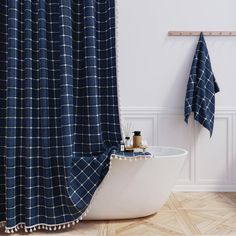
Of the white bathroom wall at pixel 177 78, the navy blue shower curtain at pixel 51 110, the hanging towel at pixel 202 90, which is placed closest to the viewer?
the navy blue shower curtain at pixel 51 110

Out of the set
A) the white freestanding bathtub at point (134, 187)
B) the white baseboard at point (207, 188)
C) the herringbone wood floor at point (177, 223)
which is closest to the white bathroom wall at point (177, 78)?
the white baseboard at point (207, 188)

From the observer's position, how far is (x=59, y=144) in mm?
1567

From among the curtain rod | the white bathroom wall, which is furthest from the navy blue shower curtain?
the curtain rod

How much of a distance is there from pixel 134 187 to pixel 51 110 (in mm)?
673

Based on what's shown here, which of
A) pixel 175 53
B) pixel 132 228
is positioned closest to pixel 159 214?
pixel 132 228

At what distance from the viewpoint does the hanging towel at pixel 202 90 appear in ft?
7.11

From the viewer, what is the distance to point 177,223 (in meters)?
1.69

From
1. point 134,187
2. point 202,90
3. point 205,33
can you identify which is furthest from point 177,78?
point 134,187

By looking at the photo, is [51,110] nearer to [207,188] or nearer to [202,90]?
[202,90]

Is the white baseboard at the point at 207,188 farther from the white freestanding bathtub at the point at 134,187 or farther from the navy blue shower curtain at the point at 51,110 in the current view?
the navy blue shower curtain at the point at 51,110

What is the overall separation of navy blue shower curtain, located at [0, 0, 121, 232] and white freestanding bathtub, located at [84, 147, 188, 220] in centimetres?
11

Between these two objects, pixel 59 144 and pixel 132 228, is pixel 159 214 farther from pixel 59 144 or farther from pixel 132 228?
pixel 59 144

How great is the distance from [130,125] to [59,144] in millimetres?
844

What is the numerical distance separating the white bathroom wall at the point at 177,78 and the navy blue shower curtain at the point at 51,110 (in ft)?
2.15
